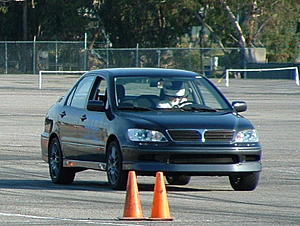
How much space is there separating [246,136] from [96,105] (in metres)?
2.00

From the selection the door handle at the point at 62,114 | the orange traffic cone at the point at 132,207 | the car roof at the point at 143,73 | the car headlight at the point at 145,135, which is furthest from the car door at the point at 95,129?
the orange traffic cone at the point at 132,207

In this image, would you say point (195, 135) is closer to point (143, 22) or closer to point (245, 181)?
point (245, 181)

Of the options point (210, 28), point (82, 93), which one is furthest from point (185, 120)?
point (210, 28)

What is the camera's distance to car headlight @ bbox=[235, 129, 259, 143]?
13297 millimetres

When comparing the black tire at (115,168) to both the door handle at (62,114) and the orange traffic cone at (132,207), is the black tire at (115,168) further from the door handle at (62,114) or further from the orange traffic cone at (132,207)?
the orange traffic cone at (132,207)

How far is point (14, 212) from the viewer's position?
11320 millimetres

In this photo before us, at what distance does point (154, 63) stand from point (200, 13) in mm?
11794

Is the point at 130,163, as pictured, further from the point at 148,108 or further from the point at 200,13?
the point at 200,13

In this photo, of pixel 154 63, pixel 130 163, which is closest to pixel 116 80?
pixel 130 163

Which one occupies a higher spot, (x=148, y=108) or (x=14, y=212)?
(x=148, y=108)

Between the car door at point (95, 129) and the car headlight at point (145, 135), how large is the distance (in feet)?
2.25

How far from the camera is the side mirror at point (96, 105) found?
13953 millimetres

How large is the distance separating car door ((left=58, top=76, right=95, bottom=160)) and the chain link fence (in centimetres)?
5450

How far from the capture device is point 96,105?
45.8ft
